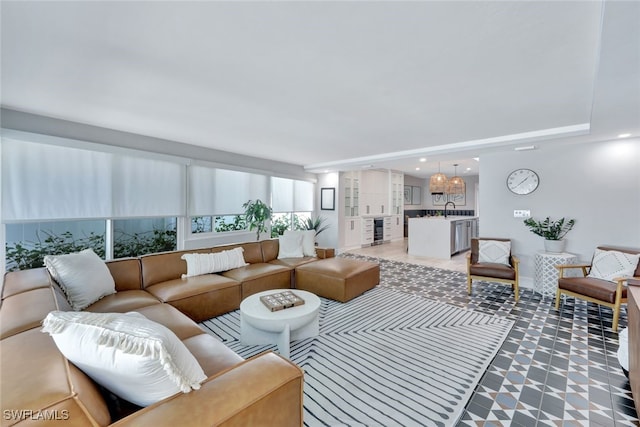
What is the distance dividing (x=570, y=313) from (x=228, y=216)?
5.62m

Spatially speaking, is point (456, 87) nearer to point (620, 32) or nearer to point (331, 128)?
point (620, 32)

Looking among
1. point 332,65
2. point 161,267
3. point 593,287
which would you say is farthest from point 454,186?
point 161,267

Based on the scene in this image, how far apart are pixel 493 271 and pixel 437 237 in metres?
2.89

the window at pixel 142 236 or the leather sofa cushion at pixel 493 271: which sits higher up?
the window at pixel 142 236

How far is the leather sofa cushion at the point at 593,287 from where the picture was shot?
2895 mm

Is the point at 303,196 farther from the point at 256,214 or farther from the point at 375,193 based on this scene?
the point at 375,193

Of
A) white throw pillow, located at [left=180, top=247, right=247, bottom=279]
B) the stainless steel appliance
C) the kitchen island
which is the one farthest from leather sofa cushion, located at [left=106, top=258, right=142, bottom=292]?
the stainless steel appliance

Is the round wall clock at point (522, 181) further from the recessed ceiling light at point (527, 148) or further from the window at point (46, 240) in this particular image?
the window at point (46, 240)

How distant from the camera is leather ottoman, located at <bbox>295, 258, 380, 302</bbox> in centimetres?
363

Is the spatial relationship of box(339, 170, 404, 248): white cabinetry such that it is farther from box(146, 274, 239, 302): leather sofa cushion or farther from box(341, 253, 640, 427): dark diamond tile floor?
box(146, 274, 239, 302): leather sofa cushion

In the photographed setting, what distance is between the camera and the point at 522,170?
4.44 m

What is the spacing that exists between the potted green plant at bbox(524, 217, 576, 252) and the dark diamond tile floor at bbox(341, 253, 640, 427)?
80 cm

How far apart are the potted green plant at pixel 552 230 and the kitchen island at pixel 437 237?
2271 mm

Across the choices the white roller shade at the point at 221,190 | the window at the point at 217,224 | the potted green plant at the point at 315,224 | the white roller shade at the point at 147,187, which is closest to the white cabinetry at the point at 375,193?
the potted green plant at the point at 315,224
